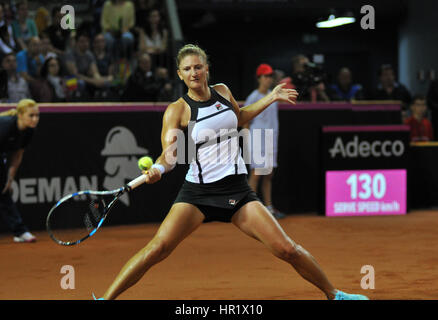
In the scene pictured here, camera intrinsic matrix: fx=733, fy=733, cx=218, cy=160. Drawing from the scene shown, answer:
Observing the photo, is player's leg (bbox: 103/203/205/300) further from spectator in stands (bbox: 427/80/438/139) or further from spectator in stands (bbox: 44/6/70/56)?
spectator in stands (bbox: 427/80/438/139)

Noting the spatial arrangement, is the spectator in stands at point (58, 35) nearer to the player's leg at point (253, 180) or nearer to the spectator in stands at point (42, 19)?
the spectator in stands at point (42, 19)

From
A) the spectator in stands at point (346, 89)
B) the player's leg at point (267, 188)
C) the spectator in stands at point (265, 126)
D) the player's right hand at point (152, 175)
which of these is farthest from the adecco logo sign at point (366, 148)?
the player's right hand at point (152, 175)

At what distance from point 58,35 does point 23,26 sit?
0.59 m

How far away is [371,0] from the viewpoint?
1694 centimetres

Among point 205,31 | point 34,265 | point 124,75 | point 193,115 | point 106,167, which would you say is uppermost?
point 205,31

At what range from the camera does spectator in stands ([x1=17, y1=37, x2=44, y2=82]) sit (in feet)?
35.5

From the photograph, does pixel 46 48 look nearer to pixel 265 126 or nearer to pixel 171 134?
pixel 265 126

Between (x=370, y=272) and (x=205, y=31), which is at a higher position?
(x=205, y=31)

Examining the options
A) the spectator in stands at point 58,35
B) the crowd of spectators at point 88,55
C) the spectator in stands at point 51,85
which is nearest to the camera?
the spectator in stands at point 51,85

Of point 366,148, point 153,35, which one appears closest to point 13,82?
point 153,35

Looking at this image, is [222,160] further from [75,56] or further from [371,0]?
[371,0]

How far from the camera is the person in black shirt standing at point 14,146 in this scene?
8125 millimetres
